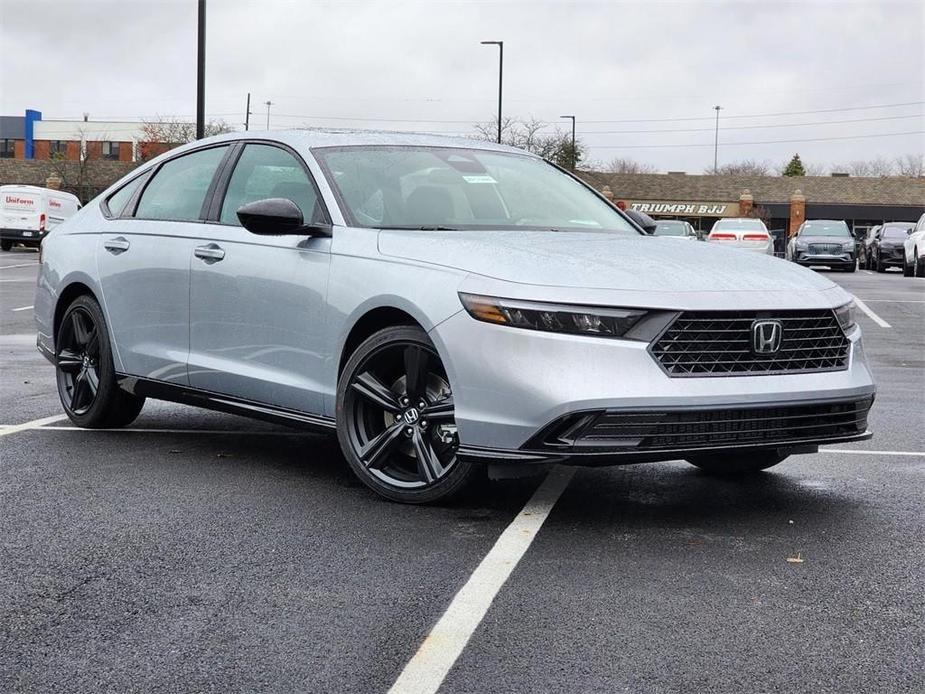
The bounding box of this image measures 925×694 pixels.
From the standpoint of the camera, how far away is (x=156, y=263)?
7.19 metres

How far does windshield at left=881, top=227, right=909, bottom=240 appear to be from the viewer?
40.9m

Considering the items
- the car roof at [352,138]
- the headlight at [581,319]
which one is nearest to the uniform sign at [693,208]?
the car roof at [352,138]

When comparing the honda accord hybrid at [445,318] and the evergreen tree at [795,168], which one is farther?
the evergreen tree at [795,168]

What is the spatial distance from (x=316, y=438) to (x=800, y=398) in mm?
3274

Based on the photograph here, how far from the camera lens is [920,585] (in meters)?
4.52

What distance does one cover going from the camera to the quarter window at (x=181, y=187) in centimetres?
723

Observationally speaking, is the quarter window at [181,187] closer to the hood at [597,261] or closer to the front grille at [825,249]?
the hood at [597,261]

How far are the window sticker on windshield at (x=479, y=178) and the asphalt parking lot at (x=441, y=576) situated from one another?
58.6 inches

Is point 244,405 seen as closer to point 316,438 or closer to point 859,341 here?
point 316,438

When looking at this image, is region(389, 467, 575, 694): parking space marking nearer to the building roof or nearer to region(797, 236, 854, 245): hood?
region(797, 236, 854, 245): hood

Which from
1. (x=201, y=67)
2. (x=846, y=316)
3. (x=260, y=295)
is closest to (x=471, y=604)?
(x=846, y=316)

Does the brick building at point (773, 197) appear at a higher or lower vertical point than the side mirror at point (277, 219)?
higher

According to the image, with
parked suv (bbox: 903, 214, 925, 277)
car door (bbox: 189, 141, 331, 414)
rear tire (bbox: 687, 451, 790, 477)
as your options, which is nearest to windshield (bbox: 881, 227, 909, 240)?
parked suv (bbox: 903, 214, 925, 277)

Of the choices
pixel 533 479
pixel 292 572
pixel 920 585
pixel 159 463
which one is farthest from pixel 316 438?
pixel 920 585
